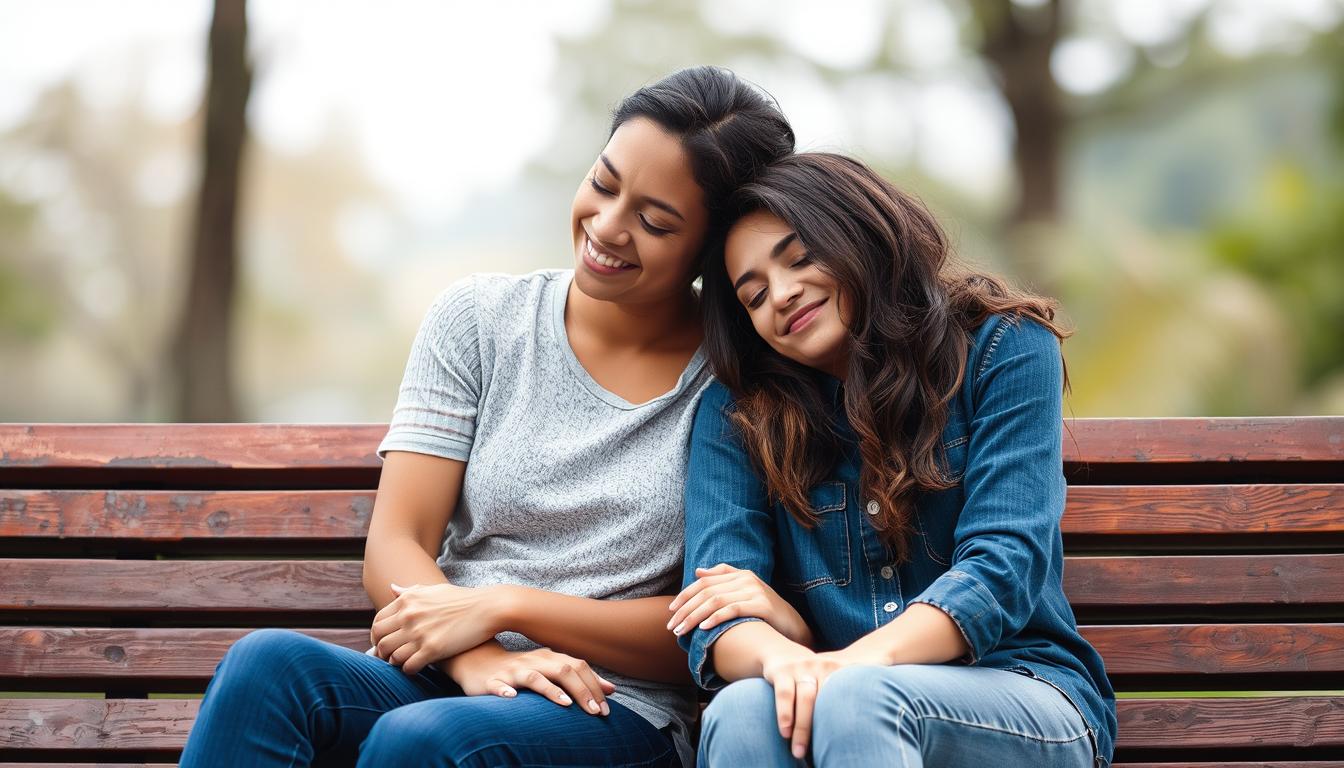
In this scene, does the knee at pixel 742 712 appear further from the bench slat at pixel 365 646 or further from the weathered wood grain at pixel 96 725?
the weathered wood grain at pixel 96 725

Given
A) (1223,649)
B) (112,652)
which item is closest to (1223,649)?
(1223,649)

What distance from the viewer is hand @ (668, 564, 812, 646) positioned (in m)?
2.12

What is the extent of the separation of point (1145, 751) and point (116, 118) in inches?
541

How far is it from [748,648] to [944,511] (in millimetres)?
460

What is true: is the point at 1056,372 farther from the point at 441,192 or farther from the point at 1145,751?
the point at 441,192

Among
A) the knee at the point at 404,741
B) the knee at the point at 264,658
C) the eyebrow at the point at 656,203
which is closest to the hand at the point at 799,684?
the knee at the point at 404,741

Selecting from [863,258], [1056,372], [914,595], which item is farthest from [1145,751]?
[863,258]

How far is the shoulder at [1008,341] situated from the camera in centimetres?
226

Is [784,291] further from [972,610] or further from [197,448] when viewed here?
[197,448]

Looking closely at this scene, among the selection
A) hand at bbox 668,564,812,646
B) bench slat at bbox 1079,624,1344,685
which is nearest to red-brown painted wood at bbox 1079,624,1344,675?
bench slat at bbox 1079,624,1344,685

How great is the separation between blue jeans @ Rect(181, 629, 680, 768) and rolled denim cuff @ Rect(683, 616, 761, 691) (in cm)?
18

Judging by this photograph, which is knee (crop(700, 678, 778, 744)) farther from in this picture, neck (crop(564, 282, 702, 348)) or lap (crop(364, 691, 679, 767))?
neck (crop(564, 282, 702, 348))

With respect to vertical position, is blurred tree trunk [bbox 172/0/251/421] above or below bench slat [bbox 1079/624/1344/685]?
below

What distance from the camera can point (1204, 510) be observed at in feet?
8.67
